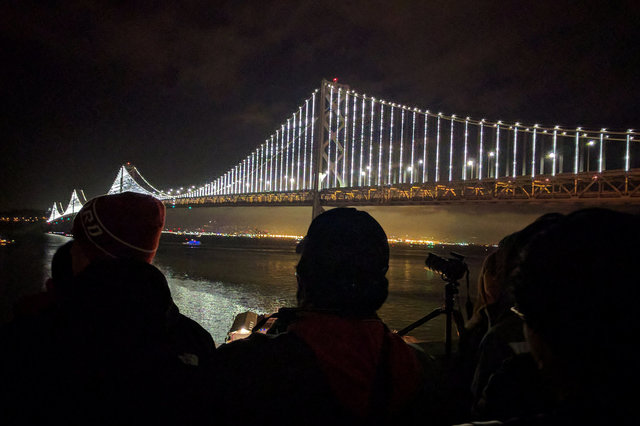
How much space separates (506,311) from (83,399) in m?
1.61

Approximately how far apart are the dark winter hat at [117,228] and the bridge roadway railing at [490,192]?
27.3 metres

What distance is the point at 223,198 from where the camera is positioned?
51.1m

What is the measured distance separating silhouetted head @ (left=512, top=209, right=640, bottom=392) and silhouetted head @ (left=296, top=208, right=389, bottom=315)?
47cm

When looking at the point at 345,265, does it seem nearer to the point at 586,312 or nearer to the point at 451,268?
the point at 586,312

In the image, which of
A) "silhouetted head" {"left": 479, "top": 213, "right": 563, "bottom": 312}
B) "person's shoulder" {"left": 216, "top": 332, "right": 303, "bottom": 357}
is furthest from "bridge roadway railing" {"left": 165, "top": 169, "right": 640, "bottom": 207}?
"person's shoulder" {"left": 216, "top": 332, "right": 303, "bottom": 357}

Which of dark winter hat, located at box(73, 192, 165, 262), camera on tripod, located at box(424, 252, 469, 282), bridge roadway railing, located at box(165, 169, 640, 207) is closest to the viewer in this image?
dark winter hat, located at box(73, 192, 165, 262)

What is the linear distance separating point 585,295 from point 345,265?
0.62m

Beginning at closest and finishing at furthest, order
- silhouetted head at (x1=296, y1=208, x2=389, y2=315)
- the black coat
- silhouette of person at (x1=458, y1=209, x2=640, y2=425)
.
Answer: silhouette of person at (x1=458, y1=209, x2=640, y2=425) < the black coat < silhouetted head at (x1=296, y1=208, x2=389, y2=315)

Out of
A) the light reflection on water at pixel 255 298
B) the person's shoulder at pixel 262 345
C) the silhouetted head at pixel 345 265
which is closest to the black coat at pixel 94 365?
Answer: the person's shoulder at pixel 262 345

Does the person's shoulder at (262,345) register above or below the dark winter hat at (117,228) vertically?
below

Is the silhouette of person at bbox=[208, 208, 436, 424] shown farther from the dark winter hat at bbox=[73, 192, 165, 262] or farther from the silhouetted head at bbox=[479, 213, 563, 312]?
the silhouetted head at bbox=[479, 213, 563, 312]

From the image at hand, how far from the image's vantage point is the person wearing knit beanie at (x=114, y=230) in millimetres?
1260

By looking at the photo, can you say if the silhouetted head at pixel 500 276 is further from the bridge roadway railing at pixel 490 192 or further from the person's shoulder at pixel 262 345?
the bridge roadway railing at pixel 490 192

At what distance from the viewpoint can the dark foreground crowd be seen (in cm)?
58
